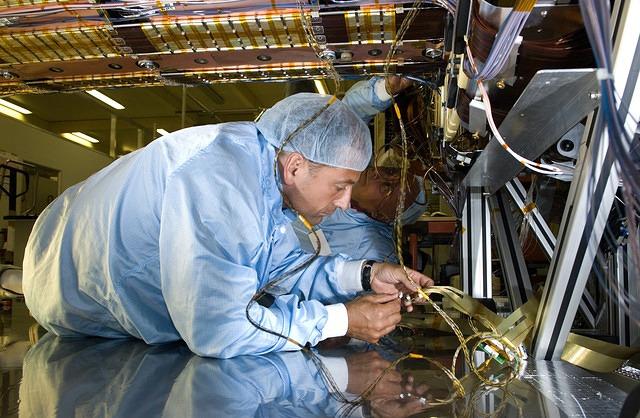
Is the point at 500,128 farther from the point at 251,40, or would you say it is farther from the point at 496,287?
the point at 496,287

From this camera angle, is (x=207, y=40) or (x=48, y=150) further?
(x=48, y=150)

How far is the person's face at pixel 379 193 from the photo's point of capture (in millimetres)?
2145

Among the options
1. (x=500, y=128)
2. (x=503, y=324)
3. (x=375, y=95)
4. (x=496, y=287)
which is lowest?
(x=496, y=287)

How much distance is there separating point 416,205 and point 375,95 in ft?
2.43

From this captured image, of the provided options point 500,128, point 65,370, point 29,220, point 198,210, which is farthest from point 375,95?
point 29,220

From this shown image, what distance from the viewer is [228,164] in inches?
46.9

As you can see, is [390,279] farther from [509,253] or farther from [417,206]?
[417,206]

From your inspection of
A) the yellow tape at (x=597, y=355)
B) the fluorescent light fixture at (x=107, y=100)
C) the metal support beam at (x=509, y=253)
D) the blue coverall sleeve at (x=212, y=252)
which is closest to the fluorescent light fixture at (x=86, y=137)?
the fluorescent light fixture at (x=107, y=100)

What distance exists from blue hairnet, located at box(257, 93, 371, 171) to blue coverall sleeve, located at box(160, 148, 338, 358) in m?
0.18

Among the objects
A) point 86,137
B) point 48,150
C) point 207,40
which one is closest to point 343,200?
point 207,40

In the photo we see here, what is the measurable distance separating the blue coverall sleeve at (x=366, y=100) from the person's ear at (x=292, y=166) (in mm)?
540

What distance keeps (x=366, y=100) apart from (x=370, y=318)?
32.6 inches

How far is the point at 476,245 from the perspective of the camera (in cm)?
213

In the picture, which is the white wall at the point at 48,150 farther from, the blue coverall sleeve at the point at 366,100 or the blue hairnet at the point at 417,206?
the blue coverall sleeve at the point at 366,100
